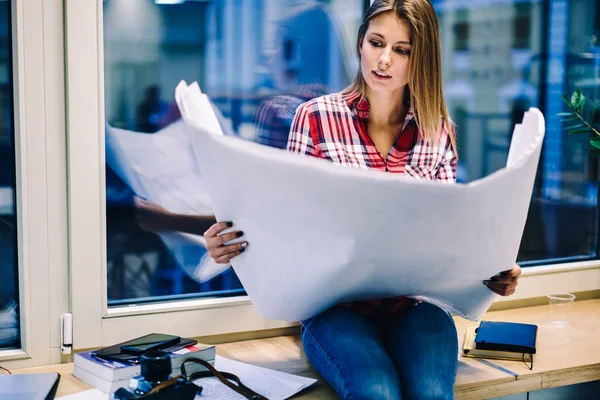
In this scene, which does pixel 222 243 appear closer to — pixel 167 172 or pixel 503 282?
pixel 167 172

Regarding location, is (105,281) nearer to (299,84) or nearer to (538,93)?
(299,84)

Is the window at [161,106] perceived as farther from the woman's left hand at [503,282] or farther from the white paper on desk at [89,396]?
the woman's left hand at [503,282]

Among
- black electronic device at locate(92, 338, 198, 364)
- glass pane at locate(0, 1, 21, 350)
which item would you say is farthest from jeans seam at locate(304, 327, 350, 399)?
glass pane at locate(0, 1, 21, 350)

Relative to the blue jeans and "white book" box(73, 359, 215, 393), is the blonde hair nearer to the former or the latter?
the blue jeans

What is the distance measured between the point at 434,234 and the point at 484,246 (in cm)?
12

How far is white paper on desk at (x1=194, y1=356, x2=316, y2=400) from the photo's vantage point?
1342 mm

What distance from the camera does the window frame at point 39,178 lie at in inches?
57.9

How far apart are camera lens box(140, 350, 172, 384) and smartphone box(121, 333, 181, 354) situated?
8.4 inches

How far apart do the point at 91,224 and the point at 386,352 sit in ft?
2.24

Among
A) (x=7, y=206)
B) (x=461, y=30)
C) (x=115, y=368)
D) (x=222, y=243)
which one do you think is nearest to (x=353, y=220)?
(x=222, y=243)

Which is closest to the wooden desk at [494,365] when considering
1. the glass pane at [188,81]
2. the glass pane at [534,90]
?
the glass pane at [188,81]

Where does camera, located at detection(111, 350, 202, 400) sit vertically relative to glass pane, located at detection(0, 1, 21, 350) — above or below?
below

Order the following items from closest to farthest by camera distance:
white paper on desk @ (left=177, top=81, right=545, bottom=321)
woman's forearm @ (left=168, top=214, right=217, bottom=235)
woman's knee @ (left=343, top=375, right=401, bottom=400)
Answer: white paper on desk @ (left=177, top=81, right=545, bottom=321) → woman's knee @ (left=343, top=375, right=401, bottom=400) → woman's forearm @ (left=168, top=214, right=217, bottom=235)

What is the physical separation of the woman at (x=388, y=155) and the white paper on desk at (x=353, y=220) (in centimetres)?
9
